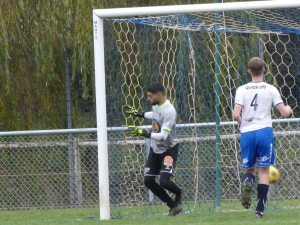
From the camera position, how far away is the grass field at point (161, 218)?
27.2 feet

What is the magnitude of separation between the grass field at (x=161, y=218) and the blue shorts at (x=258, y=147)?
2.16 ft

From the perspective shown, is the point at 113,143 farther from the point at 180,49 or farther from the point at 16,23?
the point at 16,23

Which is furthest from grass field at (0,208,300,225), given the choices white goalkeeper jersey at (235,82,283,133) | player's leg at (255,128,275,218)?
white goalkeeper jersey at (235,82,283,133)

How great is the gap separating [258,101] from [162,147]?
61.6 inches

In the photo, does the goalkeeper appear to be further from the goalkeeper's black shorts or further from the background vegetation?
the background vegetation

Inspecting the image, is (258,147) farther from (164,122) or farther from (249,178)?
(164,122)

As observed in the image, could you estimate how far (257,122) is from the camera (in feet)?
26.7

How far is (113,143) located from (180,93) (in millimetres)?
1326

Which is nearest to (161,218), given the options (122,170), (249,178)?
(249,178)

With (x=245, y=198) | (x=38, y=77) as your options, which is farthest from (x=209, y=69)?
(x=245, y=198)

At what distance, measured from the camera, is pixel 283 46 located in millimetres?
12266

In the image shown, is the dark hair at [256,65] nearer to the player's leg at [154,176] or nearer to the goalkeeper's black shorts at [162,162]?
the goalkeeper's black shorts at [162,162]

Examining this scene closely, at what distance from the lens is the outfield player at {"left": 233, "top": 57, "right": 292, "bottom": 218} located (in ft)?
26.6

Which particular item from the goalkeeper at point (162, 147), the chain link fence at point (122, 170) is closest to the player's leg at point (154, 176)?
the goalkeeper at point (162, 147)
